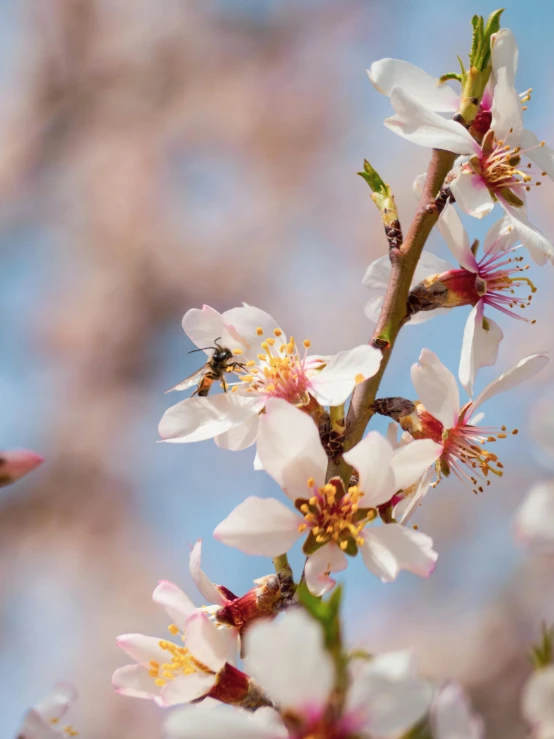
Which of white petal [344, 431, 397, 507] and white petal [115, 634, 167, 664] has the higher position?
white petal [344, 431, 397, 507]

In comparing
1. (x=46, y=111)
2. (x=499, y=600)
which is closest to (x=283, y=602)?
→ (x=499, y=600)

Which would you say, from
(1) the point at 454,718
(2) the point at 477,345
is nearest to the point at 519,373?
(2) the point at 477,345

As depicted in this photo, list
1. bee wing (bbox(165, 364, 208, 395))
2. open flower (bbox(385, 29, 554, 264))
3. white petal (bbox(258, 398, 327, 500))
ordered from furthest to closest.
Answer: bee wing (bbox(165, 364, 208, 395)), open flower (bbox(385, 29, 554, 264)), white petal (bbox(258, 398, 327, 500))

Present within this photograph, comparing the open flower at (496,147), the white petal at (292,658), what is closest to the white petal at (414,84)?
the open flower at (496,147)

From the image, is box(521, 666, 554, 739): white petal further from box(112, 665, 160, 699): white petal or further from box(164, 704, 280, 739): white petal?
box(112, 665, 160, 699): white petal

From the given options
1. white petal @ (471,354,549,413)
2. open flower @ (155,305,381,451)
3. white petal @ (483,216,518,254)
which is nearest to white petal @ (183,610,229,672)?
open flower @ (155,305,381,451)
